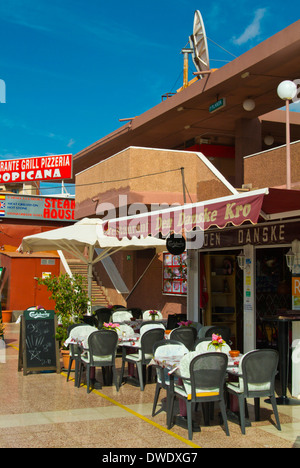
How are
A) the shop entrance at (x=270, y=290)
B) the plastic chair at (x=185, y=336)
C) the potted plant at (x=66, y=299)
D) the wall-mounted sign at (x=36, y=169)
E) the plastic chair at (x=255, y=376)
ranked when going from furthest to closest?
the wall-mounted sign at (x=36, y=169), the shop entrance at (x=270, y=290), the potted plant at (x=66, y=299), the plastic chair at (x=185, y=336), the plastic chair at (x=255, y=376)

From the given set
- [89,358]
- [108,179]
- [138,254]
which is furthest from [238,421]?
[138,254]

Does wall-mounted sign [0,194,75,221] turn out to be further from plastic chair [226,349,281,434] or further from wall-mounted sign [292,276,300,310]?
plastic chair [226,349,281,434]

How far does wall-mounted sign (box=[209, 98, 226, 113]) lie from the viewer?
54.8ft

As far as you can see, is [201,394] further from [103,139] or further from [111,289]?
[103,139]

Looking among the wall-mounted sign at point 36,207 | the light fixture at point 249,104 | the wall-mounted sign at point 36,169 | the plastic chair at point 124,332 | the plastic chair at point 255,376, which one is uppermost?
the wall-mounted sign at point 36,169

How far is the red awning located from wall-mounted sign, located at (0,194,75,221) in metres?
19.5

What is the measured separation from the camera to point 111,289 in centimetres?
2150

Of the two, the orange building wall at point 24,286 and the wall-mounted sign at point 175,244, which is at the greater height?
the wall-mounted sign at point 175,244

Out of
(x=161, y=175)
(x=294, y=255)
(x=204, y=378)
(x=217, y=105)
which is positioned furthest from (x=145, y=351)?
(x=217, y=105)

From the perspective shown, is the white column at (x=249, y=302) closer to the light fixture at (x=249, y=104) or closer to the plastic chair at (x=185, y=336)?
the plastic chair at (x=185, y=336)

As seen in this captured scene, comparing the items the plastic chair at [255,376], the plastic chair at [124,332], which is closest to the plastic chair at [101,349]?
the plastic chair at [124,332]

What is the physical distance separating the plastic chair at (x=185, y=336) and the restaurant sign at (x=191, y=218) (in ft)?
5.90

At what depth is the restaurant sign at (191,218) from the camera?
7.46 m
